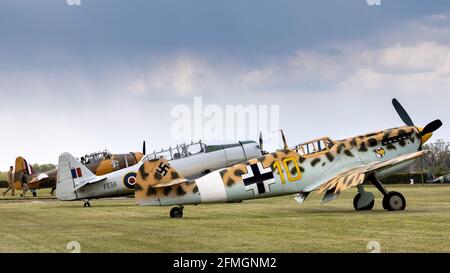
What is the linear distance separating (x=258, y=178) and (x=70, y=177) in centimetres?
1150

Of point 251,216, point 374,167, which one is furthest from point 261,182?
point 374,167

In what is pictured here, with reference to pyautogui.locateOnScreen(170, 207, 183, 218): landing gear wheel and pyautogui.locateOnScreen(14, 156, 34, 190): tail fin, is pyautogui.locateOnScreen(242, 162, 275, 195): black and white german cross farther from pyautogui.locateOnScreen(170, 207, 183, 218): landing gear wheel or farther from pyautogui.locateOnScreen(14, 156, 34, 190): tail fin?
pyautogui.locateOnScreen(14, 156, 34, 190): tail fin

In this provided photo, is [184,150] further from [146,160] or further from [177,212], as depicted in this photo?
[177,212]

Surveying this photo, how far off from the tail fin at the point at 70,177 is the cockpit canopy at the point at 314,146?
10.8 m

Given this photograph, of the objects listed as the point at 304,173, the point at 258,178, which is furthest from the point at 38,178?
the point at 258,178

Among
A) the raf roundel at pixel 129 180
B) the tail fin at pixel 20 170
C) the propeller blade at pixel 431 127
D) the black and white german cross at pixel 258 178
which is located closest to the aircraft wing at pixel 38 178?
the tail fin at pixel 20 170

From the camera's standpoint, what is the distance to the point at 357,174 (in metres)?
19.7

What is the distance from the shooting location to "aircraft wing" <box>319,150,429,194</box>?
63.5 ft

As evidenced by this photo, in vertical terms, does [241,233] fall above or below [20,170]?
below

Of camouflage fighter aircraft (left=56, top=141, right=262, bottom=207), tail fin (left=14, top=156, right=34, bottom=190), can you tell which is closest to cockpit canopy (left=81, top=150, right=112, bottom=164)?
camouflage fighter aircraft (left=56, top=141, right=262, bottom=207)

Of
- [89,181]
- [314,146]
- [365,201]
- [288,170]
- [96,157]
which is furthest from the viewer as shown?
[96,157]

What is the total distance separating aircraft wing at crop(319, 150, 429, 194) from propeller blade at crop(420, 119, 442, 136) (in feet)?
5.60

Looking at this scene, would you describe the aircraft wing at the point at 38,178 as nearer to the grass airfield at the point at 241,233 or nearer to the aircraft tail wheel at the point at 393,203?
the grass airfield at the point at 241,233
